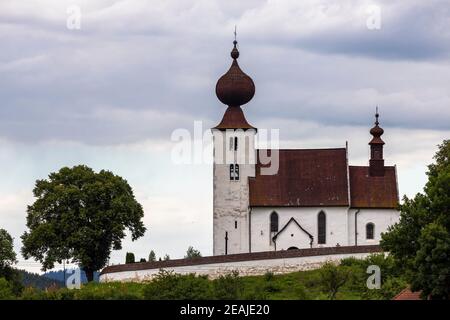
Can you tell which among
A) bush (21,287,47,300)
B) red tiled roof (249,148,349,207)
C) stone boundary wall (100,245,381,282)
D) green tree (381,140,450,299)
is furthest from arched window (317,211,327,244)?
green tree (381,140,450,299)

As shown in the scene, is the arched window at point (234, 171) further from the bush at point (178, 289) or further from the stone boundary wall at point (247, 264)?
the bush at point (178, 289)

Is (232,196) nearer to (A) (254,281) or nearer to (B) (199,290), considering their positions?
(A) (254,281)

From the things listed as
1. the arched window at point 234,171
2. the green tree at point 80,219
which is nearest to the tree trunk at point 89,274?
the green tree at point 80,219

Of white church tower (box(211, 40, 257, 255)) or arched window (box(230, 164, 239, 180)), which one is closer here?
white church tower (box(211, 40, 257, 255))

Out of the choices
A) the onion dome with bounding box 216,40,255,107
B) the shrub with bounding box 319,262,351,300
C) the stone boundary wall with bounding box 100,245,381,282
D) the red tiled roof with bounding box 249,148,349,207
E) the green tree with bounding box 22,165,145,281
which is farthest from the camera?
the onion dome with bounding box 216,40,255,107

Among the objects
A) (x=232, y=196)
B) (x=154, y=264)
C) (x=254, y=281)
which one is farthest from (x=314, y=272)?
(x=232, y=196)

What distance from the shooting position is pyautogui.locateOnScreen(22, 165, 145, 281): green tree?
84.3m

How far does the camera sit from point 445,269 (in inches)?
2242

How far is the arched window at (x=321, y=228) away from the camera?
88.9 metres

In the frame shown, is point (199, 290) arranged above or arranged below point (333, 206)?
below

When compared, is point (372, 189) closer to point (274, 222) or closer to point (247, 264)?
point (274, 222)

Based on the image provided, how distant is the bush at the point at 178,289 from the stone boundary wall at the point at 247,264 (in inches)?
544

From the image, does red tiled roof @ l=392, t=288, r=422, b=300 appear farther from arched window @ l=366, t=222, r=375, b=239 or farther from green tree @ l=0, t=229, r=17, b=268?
green tree @ l=0, t=229, r=17, b=268

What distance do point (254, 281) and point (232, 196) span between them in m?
14.0
